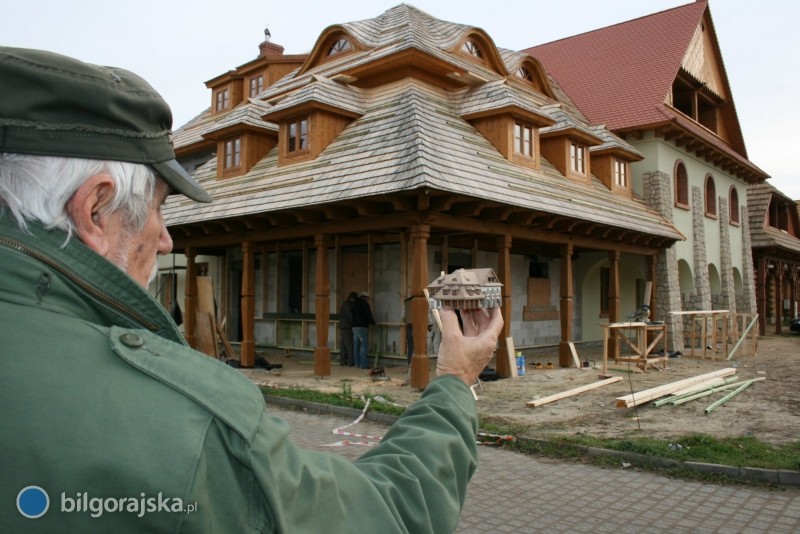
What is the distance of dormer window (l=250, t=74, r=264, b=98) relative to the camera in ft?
71.0

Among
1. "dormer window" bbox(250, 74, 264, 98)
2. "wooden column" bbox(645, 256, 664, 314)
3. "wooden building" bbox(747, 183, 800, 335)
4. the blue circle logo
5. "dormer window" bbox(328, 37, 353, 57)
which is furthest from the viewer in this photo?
"wooden building" bbox(747, 183, 800, 335)

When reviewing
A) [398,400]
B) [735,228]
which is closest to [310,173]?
[398,400]

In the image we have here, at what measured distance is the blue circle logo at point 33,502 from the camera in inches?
29.9

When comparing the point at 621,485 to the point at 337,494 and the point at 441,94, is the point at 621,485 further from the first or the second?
the point at 441,94

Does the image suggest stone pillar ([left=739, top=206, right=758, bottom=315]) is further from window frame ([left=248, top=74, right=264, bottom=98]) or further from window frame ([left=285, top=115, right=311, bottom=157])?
window frame ([left=285, top=115, right=311, bottom=157])

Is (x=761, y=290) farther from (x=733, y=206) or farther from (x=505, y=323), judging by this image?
(x=505, y=323)

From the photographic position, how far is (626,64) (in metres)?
22.5

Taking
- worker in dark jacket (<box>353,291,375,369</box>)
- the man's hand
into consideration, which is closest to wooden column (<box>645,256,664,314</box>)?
worker in dark jacket (<box>353,291,375,369</box>)

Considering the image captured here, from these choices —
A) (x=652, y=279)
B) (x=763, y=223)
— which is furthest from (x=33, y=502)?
(x=763, y=223)

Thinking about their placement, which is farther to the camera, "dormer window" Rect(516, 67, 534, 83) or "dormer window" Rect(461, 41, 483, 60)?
"dormer window" Rect(516, 67, 534, 83)

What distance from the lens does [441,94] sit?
14211 millimetres

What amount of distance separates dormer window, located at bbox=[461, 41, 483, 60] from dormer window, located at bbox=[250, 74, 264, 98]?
8436mm

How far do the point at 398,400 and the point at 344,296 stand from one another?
19.7ft

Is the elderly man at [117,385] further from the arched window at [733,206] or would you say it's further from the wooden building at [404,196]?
the arched window at [733,206]
